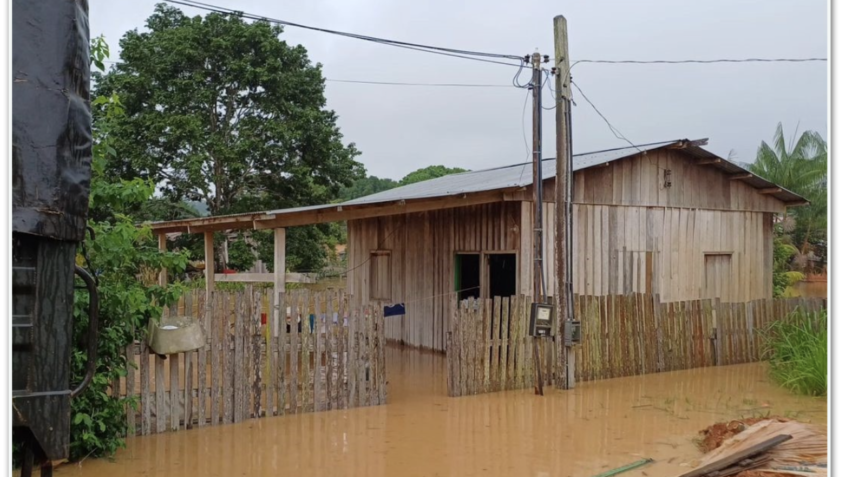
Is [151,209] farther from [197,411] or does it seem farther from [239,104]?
[197,411]

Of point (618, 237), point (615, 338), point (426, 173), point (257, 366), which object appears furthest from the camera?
→ point (426, 173)

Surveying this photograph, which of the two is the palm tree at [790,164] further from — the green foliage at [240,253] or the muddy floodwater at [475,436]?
the green foliage at [240,253]

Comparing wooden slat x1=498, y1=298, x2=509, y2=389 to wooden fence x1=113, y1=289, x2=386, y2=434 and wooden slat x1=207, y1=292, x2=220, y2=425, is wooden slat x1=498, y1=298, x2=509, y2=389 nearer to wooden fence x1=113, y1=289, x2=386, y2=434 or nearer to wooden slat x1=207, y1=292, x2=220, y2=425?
wooden fence x1=113, y1=289, x2=386, y2=434

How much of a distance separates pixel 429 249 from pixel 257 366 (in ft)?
20.5

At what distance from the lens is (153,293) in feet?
22.2

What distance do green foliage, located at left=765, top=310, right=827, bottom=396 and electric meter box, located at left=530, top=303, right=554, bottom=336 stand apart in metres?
3.34

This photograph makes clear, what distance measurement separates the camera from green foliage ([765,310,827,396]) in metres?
9.20

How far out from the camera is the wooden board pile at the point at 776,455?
504 cm

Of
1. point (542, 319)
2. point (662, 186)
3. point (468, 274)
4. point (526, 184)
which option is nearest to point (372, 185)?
point (468, 274)

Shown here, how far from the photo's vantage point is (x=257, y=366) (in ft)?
25.2

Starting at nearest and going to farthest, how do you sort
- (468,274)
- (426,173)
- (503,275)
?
(468,274) → (503,275) → (426,173)

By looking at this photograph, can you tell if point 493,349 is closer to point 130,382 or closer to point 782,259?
point 130,382

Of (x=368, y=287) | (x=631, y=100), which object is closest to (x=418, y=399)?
(x=368, y=287)

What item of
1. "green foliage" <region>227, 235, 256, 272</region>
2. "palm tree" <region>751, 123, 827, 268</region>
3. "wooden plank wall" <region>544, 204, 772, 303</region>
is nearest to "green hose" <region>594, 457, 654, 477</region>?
"wooden plank wall" <region>544, 204, 772, 303</region>
